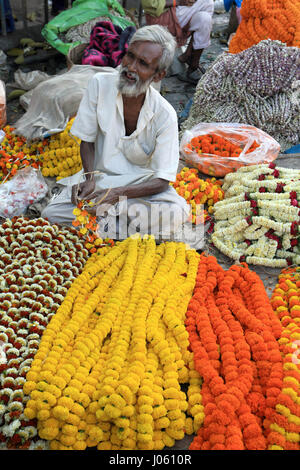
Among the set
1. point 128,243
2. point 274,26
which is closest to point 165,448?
point 128,243

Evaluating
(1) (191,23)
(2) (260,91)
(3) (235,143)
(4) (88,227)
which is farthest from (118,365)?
(1) (191,23)

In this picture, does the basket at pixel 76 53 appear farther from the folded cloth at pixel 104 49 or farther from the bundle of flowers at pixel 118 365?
the bundle of flowers at pixel 118 365

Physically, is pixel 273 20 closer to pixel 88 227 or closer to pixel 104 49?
pixel 104 49

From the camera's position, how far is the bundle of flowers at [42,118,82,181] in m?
3.81

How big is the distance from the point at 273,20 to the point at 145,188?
329 centimetres

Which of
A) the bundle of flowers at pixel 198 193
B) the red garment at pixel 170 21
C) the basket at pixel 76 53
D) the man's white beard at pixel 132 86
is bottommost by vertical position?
the bundle of flowers at pixel 198 193

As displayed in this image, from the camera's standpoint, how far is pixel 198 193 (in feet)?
12.2

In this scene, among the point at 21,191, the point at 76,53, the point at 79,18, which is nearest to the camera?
the point at 21,191

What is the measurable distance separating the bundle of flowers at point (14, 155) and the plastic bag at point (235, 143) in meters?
1.38

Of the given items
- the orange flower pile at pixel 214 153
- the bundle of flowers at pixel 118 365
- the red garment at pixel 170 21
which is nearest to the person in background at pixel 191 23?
the red garment at pixel 170 21

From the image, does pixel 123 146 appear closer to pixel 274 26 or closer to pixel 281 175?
pixel 281 175

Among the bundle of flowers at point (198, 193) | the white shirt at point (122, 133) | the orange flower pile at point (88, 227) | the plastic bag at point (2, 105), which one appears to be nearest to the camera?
the orange flower pile at point (88, 227)

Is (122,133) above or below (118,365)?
above

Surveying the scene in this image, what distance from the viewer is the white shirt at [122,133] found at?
296cm
